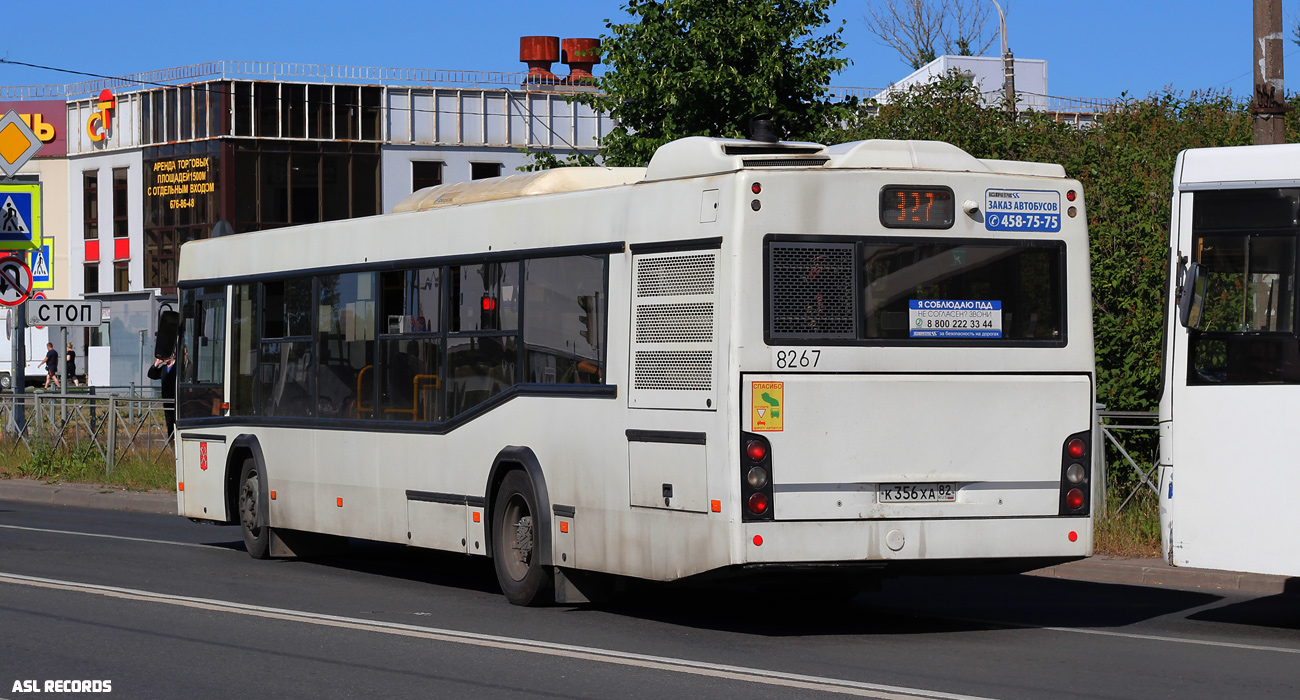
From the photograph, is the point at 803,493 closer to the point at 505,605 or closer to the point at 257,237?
the point at 505,605

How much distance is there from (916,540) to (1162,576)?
4248 millimetres

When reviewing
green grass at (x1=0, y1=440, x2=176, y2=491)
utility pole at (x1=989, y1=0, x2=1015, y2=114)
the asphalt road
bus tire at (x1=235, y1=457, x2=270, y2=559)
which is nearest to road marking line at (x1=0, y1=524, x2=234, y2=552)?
bus tire at (x1=235, y1=457, x2=270, y2=559)

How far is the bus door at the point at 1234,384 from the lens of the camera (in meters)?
10.2

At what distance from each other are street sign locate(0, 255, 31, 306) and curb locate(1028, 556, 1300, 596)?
16171mm

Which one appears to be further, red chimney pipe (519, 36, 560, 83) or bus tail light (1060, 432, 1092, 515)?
red chimney pipe (519, 36, 560, 83)

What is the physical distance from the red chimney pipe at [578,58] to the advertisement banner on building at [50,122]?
2098 cm

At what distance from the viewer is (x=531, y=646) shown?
9523 mm

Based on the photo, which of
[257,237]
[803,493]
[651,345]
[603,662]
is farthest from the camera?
[257,237]

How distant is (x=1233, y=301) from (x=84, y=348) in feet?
211

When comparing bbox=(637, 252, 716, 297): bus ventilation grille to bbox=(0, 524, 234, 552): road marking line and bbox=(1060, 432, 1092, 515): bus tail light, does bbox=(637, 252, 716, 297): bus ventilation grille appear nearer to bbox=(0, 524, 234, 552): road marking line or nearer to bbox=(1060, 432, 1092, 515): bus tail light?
bbox=(1060, 432, 1092, 515): bus tail light

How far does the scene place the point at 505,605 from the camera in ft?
38.0

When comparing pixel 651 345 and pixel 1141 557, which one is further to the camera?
pixel 1141 557

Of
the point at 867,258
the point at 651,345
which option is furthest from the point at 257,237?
the point at 867,258

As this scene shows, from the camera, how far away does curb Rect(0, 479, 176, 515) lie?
21.1 meters
